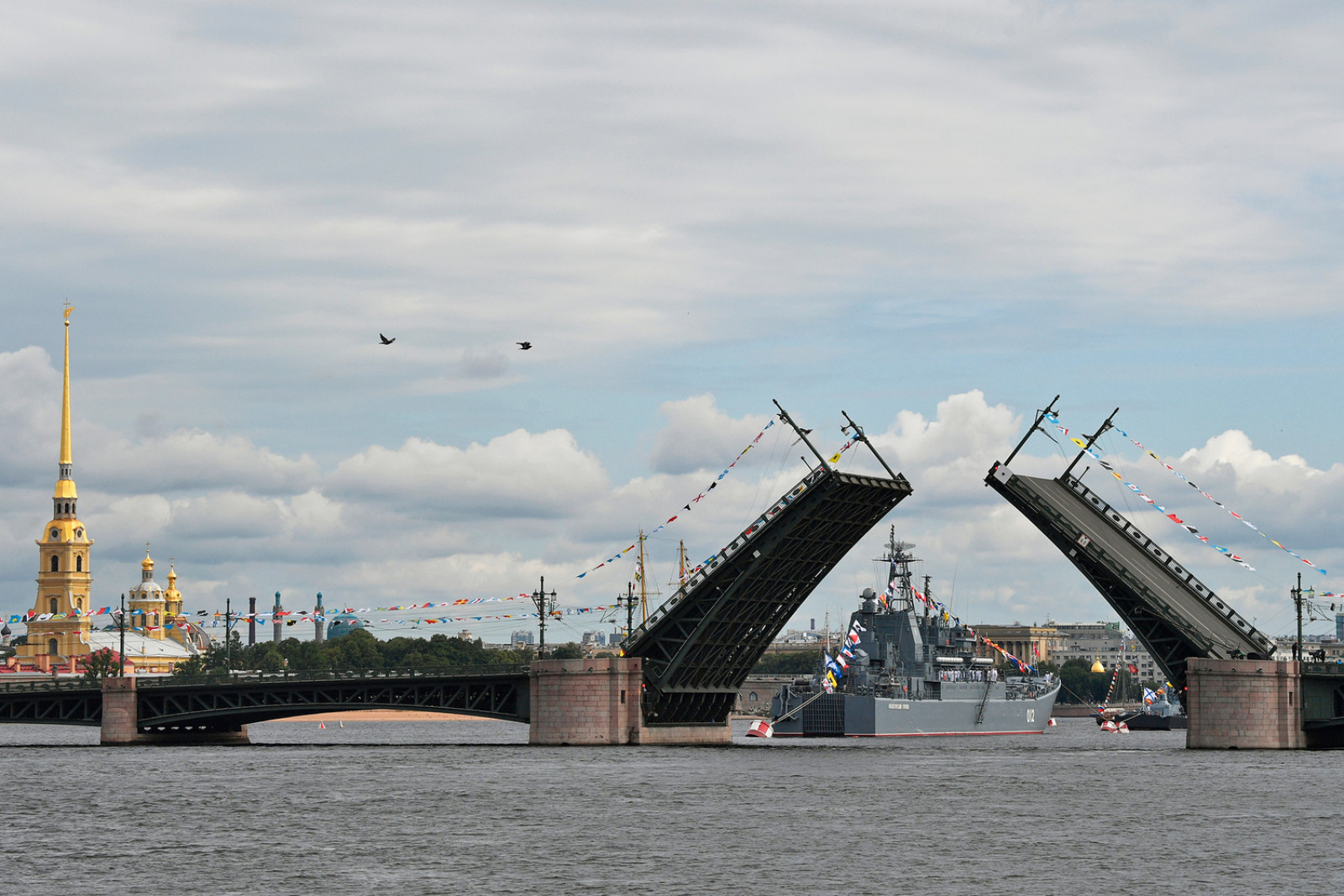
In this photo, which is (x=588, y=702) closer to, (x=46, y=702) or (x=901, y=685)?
(x=46, y=702)

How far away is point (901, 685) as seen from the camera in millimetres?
103188

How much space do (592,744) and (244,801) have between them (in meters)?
19.4

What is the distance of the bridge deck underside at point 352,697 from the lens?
6925 centimetres

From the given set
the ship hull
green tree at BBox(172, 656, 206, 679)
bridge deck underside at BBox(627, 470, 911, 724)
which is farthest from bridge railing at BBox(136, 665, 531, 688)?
green tree at BBox(172, 656, 206, 679)

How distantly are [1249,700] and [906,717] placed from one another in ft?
132

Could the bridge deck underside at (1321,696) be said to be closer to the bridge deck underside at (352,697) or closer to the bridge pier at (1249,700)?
the bridge pier at (1249,700)

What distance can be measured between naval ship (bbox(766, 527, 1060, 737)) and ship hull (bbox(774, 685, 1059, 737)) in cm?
5

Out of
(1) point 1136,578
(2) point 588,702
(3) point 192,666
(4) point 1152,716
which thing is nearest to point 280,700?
(2) point 588,702

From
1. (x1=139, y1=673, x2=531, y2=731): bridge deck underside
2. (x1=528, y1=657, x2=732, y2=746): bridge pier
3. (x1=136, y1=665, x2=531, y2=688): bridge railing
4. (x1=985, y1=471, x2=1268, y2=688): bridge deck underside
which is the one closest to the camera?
(x1=985, y1=471, x2=1268, y2=688): bridge deck underside

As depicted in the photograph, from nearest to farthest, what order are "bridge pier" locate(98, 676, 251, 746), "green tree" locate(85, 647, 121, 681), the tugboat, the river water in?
the river water
"bridge pier" locate(98, 676, 251, 746)
the tugboat
"green tree" locate(85, 647, 121, 681)

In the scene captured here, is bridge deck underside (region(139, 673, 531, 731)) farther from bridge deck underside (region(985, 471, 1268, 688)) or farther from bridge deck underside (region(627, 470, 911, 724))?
bridge deck underside (region(985, 471, 1268, 688))

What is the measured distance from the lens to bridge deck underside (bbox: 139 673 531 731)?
69.2 m

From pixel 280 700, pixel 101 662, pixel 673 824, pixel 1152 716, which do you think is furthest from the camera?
pixel 101 662

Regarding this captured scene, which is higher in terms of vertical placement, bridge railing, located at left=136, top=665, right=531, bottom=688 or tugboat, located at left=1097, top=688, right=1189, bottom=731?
bridge railing, located at left=136, top=665, right=531, bottom=688
